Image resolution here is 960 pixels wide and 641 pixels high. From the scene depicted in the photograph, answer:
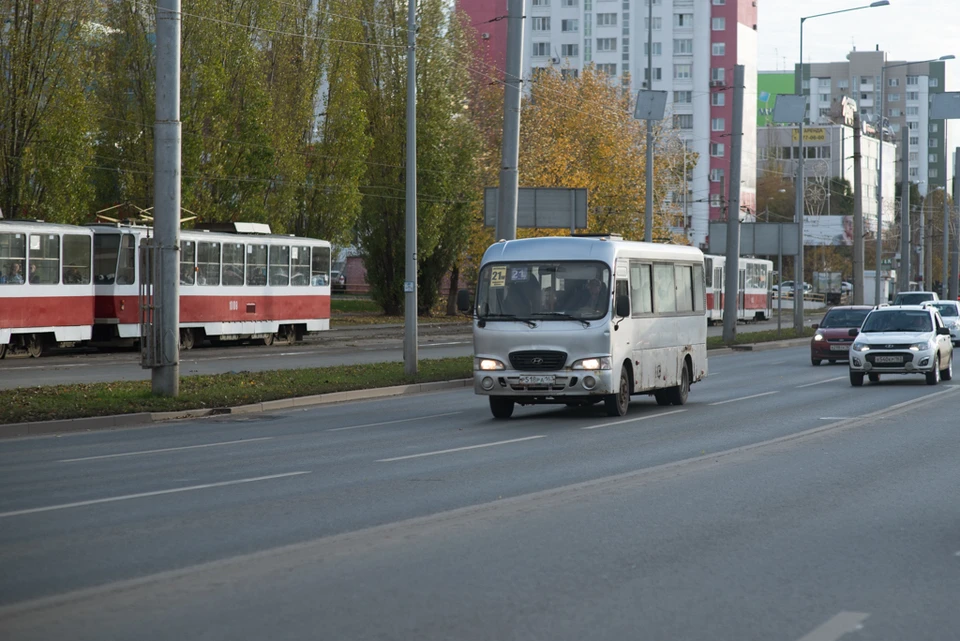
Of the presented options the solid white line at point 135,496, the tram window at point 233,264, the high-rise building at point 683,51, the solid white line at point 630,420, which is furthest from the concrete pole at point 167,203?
the high-rise building at point 683,51

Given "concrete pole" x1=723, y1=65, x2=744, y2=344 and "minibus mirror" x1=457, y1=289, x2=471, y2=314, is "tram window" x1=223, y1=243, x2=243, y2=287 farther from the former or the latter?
"minibus mirror" x1=457, y1=289, x2=471, y2=314

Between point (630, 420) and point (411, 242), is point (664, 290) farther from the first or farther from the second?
point (411, 242)

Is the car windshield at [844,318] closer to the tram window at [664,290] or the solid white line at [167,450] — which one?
the tram window at [664,290]

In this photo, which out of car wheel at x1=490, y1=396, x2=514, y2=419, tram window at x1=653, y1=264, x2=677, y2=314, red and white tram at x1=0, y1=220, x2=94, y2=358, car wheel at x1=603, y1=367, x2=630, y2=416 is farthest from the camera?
red and white tram at x1=0, y1=220, x2=94, y2=358

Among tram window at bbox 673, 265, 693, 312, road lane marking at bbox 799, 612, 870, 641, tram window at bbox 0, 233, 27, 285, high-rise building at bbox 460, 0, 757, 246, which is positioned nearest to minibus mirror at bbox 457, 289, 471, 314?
tram window at bbox 673, 265, 693, 312

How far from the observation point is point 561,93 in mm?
66562

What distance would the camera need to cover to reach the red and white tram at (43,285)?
33500mm

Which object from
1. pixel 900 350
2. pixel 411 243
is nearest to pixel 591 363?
pixel 411 243

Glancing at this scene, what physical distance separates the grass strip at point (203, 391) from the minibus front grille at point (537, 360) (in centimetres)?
449

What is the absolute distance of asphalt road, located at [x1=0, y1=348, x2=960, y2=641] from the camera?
6.71 m

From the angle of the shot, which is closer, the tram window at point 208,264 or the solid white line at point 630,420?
the solid white line at point 630,420

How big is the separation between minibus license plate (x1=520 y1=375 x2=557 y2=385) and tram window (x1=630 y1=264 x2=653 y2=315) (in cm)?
197

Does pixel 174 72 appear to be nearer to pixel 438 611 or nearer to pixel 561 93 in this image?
pixel 438 611

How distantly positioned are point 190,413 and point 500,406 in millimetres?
4540
